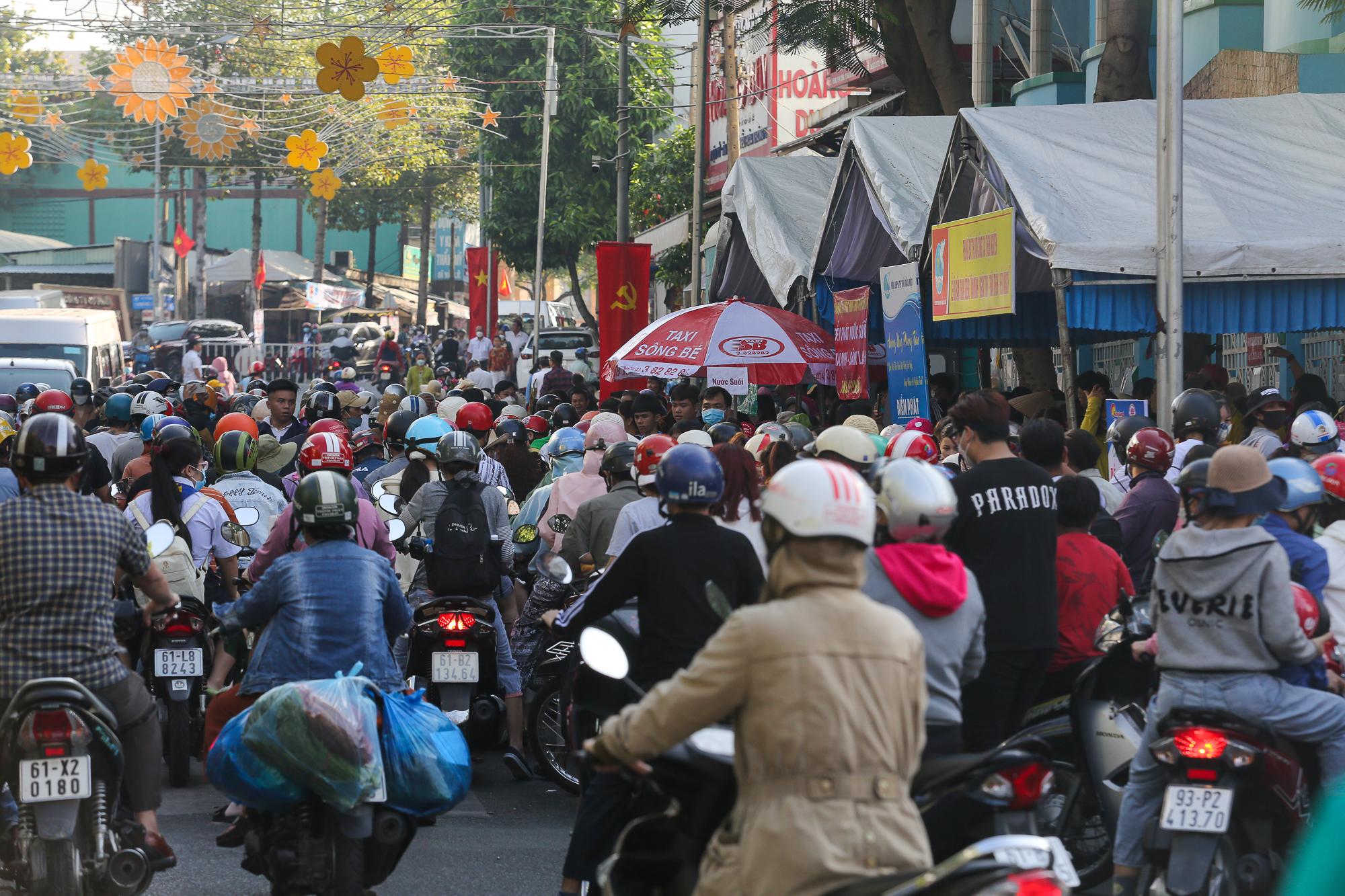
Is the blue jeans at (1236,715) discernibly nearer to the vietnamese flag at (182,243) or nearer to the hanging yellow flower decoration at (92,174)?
the hanging yellow flower decoration at (92,174)

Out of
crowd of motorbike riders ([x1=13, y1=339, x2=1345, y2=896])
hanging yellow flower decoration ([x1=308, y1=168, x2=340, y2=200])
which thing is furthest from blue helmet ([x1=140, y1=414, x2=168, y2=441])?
hanging yellow flower decoration ([x1=308, y1=168, x2=340, y2=200])

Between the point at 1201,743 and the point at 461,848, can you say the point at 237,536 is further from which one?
the point at 1201,743

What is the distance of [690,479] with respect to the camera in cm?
484

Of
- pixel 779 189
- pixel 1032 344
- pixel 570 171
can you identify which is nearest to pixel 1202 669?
pixel 1032 344

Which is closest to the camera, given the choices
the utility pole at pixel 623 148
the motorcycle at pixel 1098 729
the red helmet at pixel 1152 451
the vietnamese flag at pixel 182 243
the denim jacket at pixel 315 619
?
the denim jacket at pixel 315 619

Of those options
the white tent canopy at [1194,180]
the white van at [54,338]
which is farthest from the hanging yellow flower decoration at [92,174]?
the white tent canopy at [1194,180]

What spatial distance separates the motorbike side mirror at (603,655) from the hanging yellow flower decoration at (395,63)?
17.0 meters

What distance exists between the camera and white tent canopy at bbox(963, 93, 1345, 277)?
31.1ft

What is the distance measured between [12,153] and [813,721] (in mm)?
21246

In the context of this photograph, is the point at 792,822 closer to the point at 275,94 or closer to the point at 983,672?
the point at 983,672

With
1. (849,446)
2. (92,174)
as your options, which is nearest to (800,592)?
(849,446)

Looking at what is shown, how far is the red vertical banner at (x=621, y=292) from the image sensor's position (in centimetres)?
2097

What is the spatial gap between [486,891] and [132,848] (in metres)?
1.56

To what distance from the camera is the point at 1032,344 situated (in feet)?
48.3
